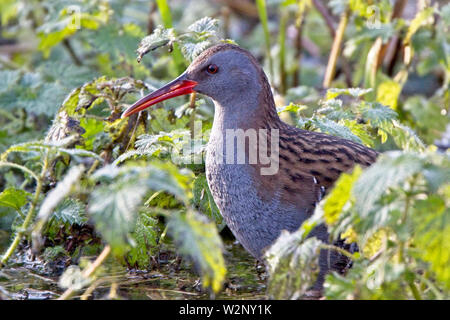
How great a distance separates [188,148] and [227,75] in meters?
0.42

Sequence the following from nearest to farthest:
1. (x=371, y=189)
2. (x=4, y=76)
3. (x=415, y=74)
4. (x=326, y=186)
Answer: (x=371, y=189) → (x=326, y=186) → (x=4, y=76) → (x=415, y=74)

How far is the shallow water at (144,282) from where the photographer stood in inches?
136

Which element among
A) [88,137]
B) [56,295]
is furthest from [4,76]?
[56,295]

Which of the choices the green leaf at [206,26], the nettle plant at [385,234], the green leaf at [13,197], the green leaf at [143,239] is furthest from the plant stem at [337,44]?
the nettle plant at [385,234]

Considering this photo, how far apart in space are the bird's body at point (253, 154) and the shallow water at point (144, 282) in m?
0.27

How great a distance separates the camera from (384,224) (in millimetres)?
2482

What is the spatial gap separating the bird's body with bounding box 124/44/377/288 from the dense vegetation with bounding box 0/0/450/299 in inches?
8.8

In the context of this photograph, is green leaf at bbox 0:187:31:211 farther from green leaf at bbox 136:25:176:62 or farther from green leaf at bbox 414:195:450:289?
green leaf at bbox 414:195:450:289

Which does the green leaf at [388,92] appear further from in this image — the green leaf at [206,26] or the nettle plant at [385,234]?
the nettle plant at [385,234]

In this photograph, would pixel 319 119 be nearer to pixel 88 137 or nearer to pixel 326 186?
pixel 326 186

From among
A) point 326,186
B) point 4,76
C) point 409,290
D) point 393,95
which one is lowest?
point 409,290

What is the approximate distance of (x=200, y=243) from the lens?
95.1 inches

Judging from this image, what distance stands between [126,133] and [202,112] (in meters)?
0.69

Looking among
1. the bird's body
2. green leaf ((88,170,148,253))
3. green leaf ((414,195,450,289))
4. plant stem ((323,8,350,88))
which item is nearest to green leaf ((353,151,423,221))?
green leaf ((414,195,450,289))
